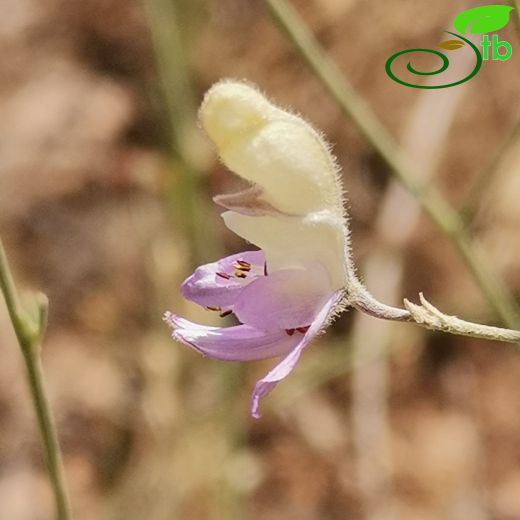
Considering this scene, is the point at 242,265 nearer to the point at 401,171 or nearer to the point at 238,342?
the point at 238,342

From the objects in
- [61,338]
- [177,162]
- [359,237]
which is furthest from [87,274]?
[177,162]

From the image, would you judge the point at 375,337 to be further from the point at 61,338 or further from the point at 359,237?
the point at 61,338

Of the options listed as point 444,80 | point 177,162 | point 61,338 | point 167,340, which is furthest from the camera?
point 61,338

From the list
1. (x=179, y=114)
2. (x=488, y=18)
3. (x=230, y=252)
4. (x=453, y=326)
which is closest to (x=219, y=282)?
(x=453, y=326)

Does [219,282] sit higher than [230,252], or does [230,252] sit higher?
[219,282]

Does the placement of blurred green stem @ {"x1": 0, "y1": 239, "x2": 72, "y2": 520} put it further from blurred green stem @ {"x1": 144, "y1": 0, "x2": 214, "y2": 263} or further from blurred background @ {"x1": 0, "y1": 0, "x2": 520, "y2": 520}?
blurred background @ {"x1": 0, "y1": 0, "x2": 520, "y2": 520}

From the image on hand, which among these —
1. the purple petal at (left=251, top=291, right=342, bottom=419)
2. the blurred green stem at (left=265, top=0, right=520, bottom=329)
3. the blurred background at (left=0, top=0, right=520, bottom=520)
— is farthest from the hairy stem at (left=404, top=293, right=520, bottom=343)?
Result: the blurred background at (left=0, top=0, right=520, bottom=520)

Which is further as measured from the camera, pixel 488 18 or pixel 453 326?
pixel 488 18
